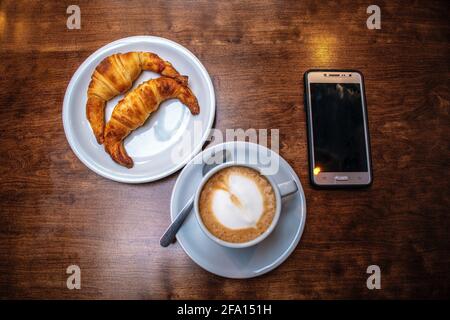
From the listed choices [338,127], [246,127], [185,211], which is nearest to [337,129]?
[338,127]

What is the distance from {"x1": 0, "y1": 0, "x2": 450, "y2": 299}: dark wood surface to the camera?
916mm

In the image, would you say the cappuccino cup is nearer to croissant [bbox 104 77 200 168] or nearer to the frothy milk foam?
the frothy milk foam

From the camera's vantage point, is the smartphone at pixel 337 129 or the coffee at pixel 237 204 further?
the smartphone at pixel 337 129

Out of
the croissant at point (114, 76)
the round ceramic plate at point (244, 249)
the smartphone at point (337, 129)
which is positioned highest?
the croissant at point (114, 76)

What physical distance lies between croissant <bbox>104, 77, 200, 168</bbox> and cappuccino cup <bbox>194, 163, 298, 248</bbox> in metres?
0.23

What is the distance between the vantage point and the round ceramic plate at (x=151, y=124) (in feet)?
3.03

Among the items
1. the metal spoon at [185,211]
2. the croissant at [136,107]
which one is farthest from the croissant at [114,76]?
the metal spoon at [185,211]

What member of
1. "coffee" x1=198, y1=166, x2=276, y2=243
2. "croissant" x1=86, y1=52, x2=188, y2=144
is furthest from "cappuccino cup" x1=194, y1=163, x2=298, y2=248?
"croissant" x1=86, y1=52, x2=188, y2=144

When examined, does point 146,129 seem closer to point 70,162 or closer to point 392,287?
point 70,162

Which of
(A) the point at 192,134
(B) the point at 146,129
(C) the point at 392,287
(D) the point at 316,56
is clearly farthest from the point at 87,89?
(C) the point at 392,287

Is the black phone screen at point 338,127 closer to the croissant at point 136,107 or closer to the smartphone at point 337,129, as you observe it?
the smartphone at point 337,129

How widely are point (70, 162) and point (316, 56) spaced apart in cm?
74

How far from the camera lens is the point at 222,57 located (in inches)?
39.1

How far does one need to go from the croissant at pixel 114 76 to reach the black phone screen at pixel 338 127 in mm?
371
